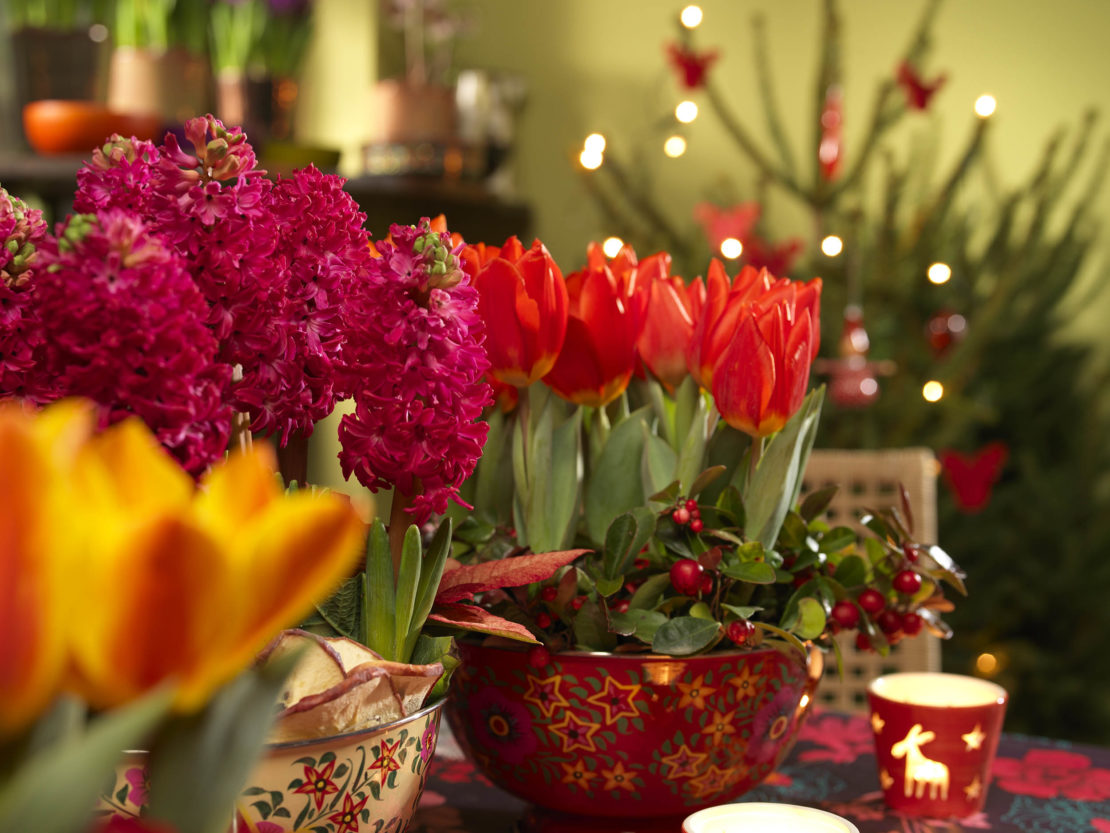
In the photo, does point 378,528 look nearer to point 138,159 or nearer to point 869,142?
point 138,159

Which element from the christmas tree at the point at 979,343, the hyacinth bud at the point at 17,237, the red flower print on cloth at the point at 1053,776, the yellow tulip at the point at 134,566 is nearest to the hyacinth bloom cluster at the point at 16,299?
the hyacinth bud at the point at 17,237

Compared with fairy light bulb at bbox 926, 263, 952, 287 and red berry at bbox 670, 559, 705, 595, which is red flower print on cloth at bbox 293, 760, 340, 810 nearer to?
red berry at bbox 670, 559, 705, 595

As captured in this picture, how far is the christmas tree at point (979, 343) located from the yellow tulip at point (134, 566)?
5.56 ft

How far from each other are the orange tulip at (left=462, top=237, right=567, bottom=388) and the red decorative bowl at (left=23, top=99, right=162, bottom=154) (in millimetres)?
1768

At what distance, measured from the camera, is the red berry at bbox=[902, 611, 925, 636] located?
1.94ft

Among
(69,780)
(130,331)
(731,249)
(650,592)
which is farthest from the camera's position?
(731,249)

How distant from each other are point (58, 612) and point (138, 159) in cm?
27

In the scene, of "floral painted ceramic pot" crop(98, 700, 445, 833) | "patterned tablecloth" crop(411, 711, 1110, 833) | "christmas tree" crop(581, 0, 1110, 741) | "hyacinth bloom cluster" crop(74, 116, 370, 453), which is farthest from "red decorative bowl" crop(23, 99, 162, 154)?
"floral painted ceramic pot" crop(98, 700, 445, 833)

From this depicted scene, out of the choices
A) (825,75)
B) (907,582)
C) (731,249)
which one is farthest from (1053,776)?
(825,75)

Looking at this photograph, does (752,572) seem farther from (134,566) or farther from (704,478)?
(134,566)

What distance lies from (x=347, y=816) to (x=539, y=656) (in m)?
0.13

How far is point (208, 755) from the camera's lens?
208 mm

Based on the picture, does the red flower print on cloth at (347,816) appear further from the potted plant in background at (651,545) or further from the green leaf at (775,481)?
the green leaf at (775,481)

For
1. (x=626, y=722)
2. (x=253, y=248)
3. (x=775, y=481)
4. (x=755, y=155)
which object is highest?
(x=755, y=155)
